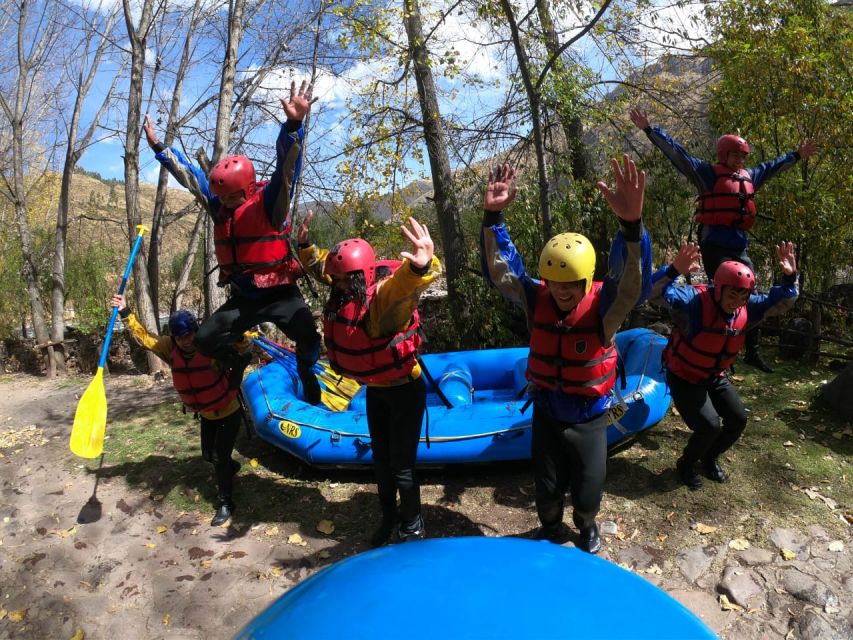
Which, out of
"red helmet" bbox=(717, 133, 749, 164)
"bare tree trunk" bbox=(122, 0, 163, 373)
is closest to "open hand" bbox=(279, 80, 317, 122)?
"red helmet" bbox=(717, 133, 749, 164)

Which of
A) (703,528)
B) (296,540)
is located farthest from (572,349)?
(296,540)

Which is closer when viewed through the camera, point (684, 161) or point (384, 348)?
point (384, 348)

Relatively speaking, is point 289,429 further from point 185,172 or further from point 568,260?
point 568,260

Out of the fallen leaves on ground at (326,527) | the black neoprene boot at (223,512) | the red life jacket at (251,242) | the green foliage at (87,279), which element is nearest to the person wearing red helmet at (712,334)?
the red life jacket at (251,242)

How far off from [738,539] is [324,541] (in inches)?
112

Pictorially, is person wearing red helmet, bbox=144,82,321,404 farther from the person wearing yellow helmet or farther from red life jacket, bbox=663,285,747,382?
red life jacket, bbox=663,285,747,382

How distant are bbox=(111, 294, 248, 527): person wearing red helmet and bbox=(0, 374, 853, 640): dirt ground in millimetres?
346

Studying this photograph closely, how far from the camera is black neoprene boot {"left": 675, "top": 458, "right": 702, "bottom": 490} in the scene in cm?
439

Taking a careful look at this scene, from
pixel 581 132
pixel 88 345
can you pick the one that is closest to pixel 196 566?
pixel 581 132

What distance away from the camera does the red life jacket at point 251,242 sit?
375 cm

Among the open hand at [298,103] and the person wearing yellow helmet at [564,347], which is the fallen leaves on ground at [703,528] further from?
the open hand at [298,103]

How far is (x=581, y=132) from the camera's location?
7551mm

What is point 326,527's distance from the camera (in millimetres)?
4383

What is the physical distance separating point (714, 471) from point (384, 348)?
287 centimetres
